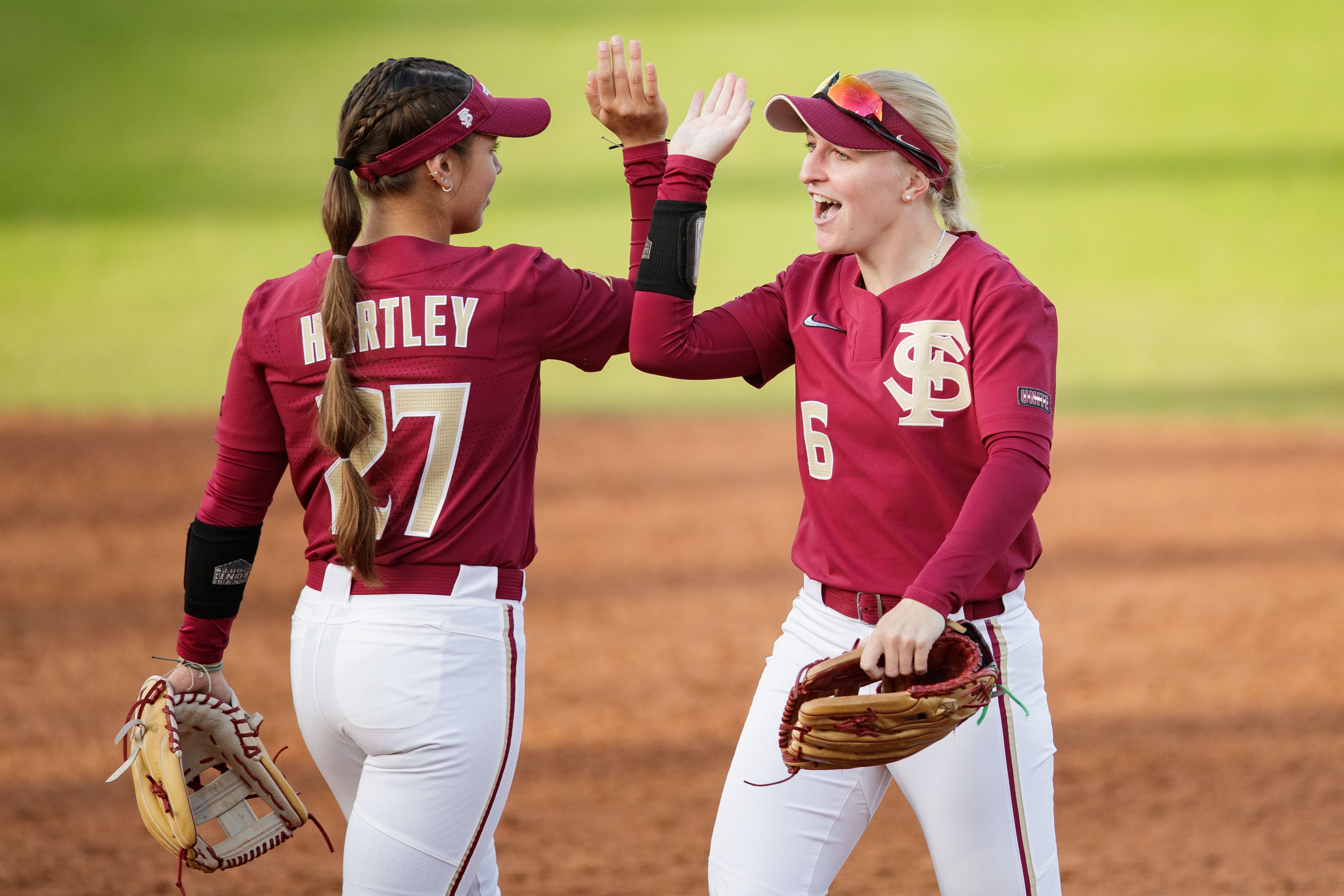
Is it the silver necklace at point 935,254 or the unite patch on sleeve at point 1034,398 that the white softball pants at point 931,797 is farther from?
the silver necklace at point 935,254

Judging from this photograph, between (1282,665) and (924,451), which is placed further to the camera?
(1282,665)

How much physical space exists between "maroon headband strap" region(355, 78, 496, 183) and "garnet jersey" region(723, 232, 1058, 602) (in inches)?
25.7

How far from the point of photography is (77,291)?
13.4 m

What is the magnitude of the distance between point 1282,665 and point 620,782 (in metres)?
3.08

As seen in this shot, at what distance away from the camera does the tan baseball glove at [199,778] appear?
7.30ft

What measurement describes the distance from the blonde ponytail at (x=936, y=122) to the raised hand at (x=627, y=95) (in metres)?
0.38

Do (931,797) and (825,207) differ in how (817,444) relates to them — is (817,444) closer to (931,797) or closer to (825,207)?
(825,207)

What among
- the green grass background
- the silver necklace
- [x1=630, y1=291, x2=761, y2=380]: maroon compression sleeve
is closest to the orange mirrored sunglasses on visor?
the silver necklace

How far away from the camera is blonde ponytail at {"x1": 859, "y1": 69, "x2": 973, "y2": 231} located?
2324 millimetres

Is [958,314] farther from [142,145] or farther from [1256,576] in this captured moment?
[142,145]

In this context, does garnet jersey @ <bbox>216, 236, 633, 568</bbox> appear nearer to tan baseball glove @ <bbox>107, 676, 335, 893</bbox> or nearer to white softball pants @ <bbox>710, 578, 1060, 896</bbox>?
tan baseball glove @ <bbox>107, 676, 335, 893</bbox>

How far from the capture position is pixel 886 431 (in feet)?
7.29

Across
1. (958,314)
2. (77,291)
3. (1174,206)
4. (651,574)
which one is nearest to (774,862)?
(958,314)

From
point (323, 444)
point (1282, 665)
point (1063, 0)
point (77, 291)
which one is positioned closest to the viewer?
point (323, 444)
